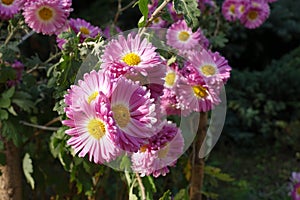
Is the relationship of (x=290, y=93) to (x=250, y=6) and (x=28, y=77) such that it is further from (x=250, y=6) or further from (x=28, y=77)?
(x=28, y=77)

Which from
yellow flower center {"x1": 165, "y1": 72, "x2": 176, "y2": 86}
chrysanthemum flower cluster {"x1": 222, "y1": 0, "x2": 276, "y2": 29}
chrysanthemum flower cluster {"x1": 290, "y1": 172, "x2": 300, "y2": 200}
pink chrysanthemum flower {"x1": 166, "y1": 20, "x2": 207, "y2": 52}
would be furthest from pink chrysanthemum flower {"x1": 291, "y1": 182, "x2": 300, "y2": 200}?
yellow flower center {"x1": 165, "y1": 72, "x2": 176, "y2": 86}

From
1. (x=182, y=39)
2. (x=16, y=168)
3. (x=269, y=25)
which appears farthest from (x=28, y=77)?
(x=269, y=25)

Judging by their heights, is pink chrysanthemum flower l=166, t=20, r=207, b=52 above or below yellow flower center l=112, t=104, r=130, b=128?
above

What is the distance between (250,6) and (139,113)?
4.32ft

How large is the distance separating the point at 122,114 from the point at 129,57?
0.21 m

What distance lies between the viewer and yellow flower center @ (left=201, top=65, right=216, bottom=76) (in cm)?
153

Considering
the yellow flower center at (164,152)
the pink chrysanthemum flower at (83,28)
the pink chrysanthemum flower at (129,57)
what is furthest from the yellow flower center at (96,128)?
the pink chrysanthemum flower at (83,28)

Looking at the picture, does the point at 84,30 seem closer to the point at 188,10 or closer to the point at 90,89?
the point at 188,10

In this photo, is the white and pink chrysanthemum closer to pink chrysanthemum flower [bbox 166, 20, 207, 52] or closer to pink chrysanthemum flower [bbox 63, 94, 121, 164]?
pink chrysanthemum flower [bbox 166, 20, 207, 52]

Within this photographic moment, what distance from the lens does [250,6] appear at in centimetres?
229

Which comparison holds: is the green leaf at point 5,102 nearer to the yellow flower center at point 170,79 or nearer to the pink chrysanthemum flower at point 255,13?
the yellow flower center at point 170,79

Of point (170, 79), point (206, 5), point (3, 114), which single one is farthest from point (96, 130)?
point (206, 5)

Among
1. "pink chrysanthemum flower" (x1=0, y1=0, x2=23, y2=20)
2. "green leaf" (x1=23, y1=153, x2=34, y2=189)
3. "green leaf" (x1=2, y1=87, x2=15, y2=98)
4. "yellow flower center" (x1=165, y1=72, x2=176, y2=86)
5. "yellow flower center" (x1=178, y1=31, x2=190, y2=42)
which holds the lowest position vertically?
"green leaf" (x1=23, y1=153, x2=34, y2=189)

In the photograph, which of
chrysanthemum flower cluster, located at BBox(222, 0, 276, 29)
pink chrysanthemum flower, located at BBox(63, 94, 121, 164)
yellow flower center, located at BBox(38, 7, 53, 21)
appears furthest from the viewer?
chrysanthemum flower cluster, located at BBox(222, 0, 276, 29)
